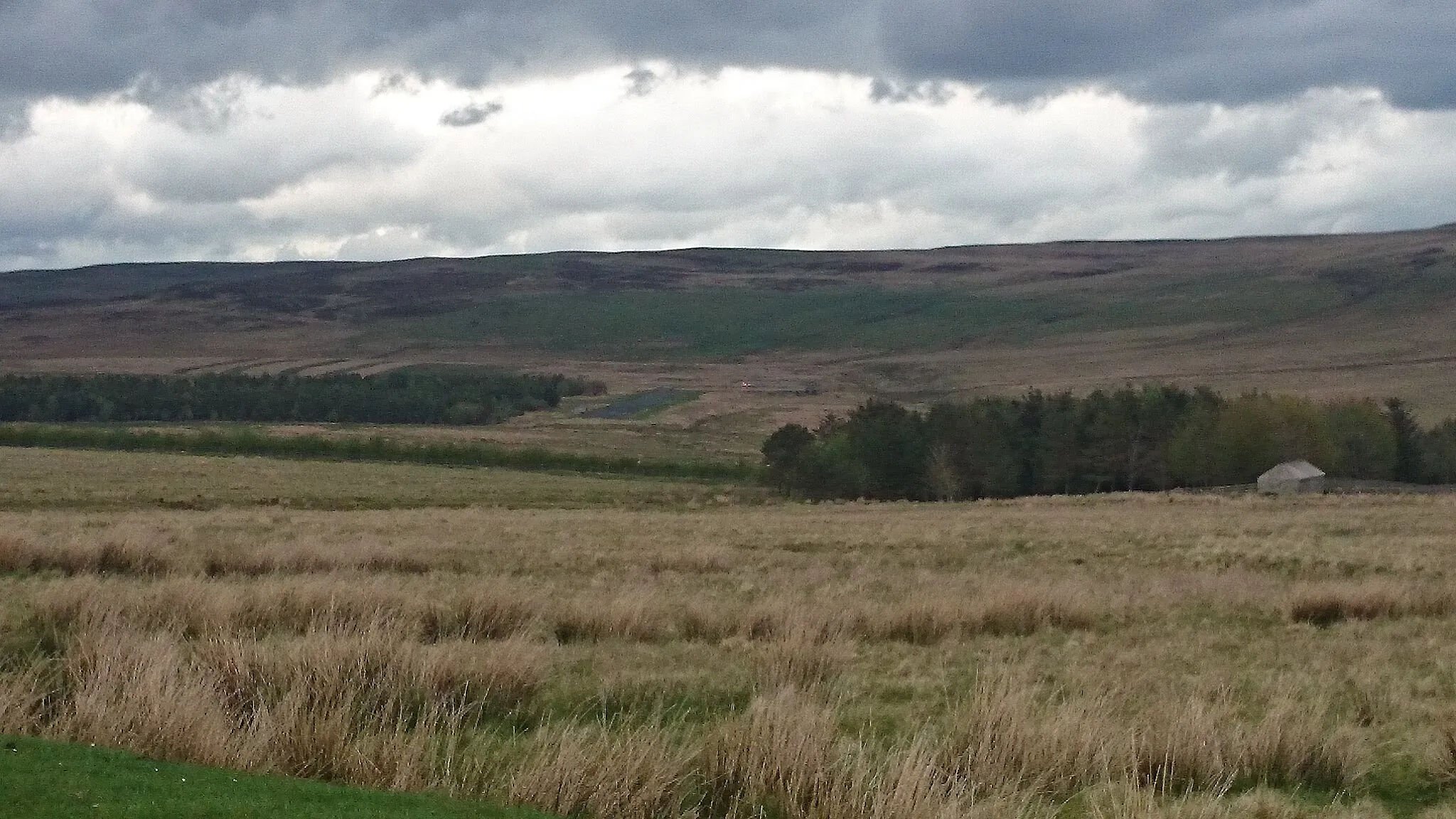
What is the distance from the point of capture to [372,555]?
2322 cm

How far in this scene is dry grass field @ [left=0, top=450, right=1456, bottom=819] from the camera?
9.30 meters

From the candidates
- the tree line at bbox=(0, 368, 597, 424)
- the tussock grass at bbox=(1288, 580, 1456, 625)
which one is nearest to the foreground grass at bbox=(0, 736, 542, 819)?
the tussock grass at bbox=(1288, 580, 1456, 625)

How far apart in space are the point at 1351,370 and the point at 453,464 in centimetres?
14568

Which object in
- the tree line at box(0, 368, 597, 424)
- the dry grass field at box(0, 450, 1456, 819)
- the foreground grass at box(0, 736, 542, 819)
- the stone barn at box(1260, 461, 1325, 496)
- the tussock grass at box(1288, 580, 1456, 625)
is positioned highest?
the foreground grass at box(0, 736, 542, 819)

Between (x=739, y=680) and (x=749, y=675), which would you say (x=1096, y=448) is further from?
(x=739, y=680)

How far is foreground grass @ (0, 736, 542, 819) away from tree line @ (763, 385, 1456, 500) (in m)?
77.8

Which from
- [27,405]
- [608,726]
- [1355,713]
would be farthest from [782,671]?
[27,405]

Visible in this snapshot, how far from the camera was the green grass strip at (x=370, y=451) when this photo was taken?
103m

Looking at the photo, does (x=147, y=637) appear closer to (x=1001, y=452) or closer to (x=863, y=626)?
(x=863, y=626)

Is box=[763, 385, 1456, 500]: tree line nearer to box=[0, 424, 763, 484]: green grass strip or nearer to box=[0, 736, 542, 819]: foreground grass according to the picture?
box=[0, 424, 763, 484]: green grass strip

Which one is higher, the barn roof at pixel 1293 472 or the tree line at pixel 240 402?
the barn roof at pixel 1293 472

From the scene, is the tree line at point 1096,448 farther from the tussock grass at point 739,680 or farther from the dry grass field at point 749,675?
the tussock grass at point 739,680

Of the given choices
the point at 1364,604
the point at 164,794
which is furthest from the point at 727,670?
the point at 1364,604

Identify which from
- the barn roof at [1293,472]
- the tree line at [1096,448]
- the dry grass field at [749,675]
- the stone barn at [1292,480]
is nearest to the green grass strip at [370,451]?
the tree line at [1096,448]
